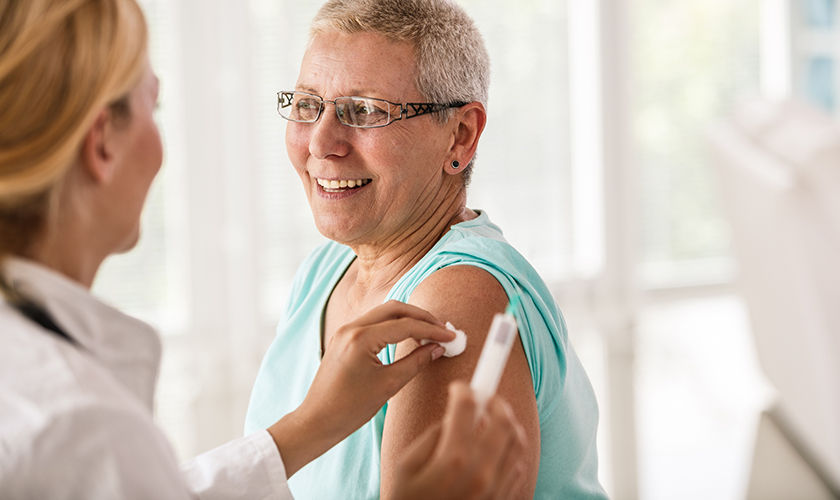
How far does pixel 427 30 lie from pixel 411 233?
0.30m

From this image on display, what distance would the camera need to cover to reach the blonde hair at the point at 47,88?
0.79m

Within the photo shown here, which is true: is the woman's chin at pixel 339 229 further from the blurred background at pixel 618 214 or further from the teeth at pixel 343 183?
the blurred background at pixel 618 214

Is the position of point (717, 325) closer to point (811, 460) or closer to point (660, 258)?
point (660, 258)

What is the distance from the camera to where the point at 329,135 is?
4.30 feet

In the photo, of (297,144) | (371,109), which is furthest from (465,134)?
(297,144)

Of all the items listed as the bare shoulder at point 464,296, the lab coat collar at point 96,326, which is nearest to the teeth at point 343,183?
the bare shoulder at point 464,296

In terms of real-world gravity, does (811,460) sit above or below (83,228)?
below

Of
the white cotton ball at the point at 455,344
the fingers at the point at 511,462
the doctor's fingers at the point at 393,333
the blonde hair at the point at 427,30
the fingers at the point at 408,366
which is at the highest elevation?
the blonde hair at the point at 427,30

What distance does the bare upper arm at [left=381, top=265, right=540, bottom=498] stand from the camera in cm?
109

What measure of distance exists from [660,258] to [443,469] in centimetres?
292

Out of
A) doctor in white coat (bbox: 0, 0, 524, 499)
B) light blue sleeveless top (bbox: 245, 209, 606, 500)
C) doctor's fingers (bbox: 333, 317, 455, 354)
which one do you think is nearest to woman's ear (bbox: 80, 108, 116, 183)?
doctor in white coat (bbox: 0, 0, 524, 499)

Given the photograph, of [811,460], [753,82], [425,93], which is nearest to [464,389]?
[425,93]

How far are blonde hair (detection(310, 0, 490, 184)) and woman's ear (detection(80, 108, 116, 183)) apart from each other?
19.6 inches

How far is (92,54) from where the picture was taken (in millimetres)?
811
